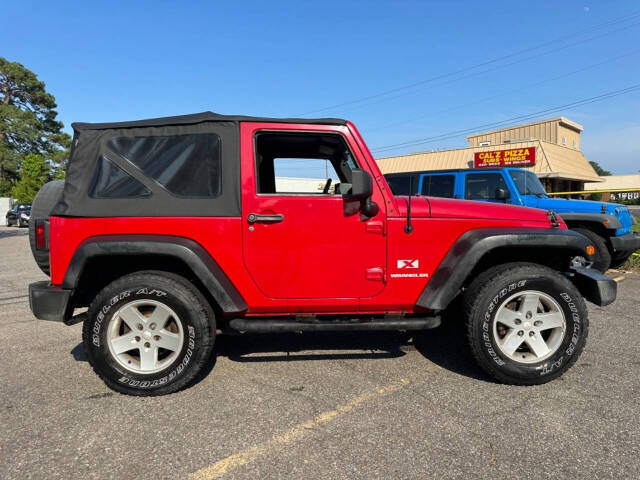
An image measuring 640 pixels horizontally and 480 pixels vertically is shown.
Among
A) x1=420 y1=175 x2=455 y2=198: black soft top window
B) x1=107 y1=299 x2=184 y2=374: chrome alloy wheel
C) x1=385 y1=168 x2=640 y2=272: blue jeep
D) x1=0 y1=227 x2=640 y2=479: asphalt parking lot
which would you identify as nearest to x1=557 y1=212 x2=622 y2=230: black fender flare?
x1=385 y1=168 x2=640 y2=272: blue jeep

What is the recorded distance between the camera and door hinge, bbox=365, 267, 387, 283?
299 centimetres

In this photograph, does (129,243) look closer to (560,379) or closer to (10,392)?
(10,392)

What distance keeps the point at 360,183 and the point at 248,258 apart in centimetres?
98

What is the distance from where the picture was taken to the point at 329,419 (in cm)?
251

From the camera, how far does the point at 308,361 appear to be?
135 inches

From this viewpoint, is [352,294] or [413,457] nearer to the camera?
[413,457]

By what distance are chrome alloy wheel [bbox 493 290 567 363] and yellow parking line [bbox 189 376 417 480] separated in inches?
33.2

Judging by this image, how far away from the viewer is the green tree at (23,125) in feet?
139

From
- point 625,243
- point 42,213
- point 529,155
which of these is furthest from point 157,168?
point 529,155

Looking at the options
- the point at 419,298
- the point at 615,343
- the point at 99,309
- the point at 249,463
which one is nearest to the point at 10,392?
the point at 99,309

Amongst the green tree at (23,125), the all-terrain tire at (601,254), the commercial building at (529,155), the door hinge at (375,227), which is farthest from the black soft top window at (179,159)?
Answer: the green tree at (23,125)

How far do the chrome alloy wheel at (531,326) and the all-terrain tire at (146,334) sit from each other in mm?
2206

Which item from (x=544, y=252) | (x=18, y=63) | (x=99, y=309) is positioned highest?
(x=18, y=63)

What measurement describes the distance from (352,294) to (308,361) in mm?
832
